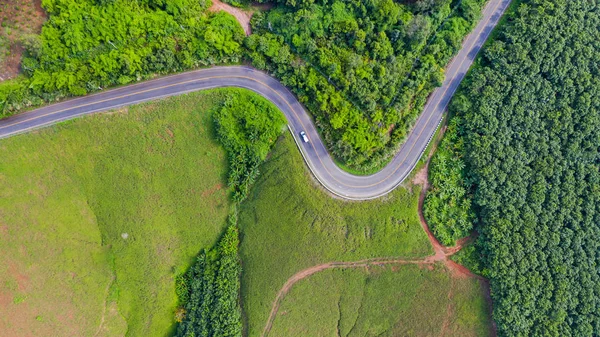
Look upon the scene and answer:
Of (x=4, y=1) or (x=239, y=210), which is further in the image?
(x=239, y=210)

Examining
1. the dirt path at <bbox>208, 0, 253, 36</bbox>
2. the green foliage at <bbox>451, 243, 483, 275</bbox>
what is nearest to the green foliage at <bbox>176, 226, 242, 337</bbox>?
the dirt path at <bbox>208, 0, 253, 36</bbox>

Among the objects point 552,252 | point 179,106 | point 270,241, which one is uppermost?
point 179,106

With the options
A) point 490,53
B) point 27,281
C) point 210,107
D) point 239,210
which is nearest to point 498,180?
point 490,53

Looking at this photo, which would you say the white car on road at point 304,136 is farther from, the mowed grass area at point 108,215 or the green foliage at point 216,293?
the green foliage at point 216,293

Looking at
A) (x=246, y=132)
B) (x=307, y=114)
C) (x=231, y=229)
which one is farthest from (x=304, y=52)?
(x=231, y=229)

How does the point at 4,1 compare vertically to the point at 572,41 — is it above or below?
below

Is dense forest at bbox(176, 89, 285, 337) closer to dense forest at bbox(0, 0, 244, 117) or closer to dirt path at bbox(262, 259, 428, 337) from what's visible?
dirt path at bbox(262, 259, 428, 337)

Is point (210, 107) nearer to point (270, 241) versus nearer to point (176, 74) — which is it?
point (176, 74)
